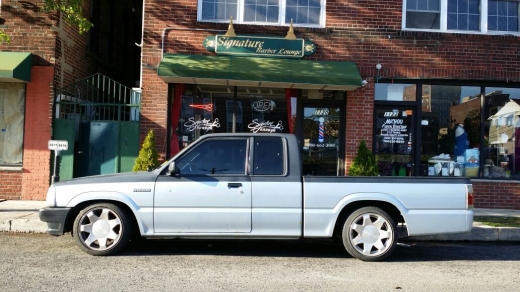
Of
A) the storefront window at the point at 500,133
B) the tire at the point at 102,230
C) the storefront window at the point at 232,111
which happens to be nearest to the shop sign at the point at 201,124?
the storefront window at the point at 232,111

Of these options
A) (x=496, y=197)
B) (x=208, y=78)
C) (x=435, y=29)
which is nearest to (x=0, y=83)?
(x=208, y=78)

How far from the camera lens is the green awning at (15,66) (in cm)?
1024

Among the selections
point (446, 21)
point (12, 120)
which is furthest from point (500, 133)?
point (12, 120)

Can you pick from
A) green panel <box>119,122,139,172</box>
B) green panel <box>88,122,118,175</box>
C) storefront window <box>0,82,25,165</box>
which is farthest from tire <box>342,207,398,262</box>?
storefront window <box>0,82,25,165</box>

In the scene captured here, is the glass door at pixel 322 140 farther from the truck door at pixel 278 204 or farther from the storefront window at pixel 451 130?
the truck door at pixel 278 204

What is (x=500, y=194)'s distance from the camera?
1150 centimetres

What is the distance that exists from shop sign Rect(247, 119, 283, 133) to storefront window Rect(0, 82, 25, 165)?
5146 mm

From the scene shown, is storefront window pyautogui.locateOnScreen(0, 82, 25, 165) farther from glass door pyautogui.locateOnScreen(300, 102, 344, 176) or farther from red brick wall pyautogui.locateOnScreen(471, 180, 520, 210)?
red brick wall pyautogui.locateOnScreen(471, 180, 520, 210)

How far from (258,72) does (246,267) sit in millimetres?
5304

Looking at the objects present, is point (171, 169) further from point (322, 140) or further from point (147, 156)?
point (322, 140)

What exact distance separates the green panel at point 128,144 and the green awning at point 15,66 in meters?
2.26

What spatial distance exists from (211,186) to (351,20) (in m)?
6.75

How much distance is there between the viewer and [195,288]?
5.23 metres

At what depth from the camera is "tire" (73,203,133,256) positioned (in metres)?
6.50
